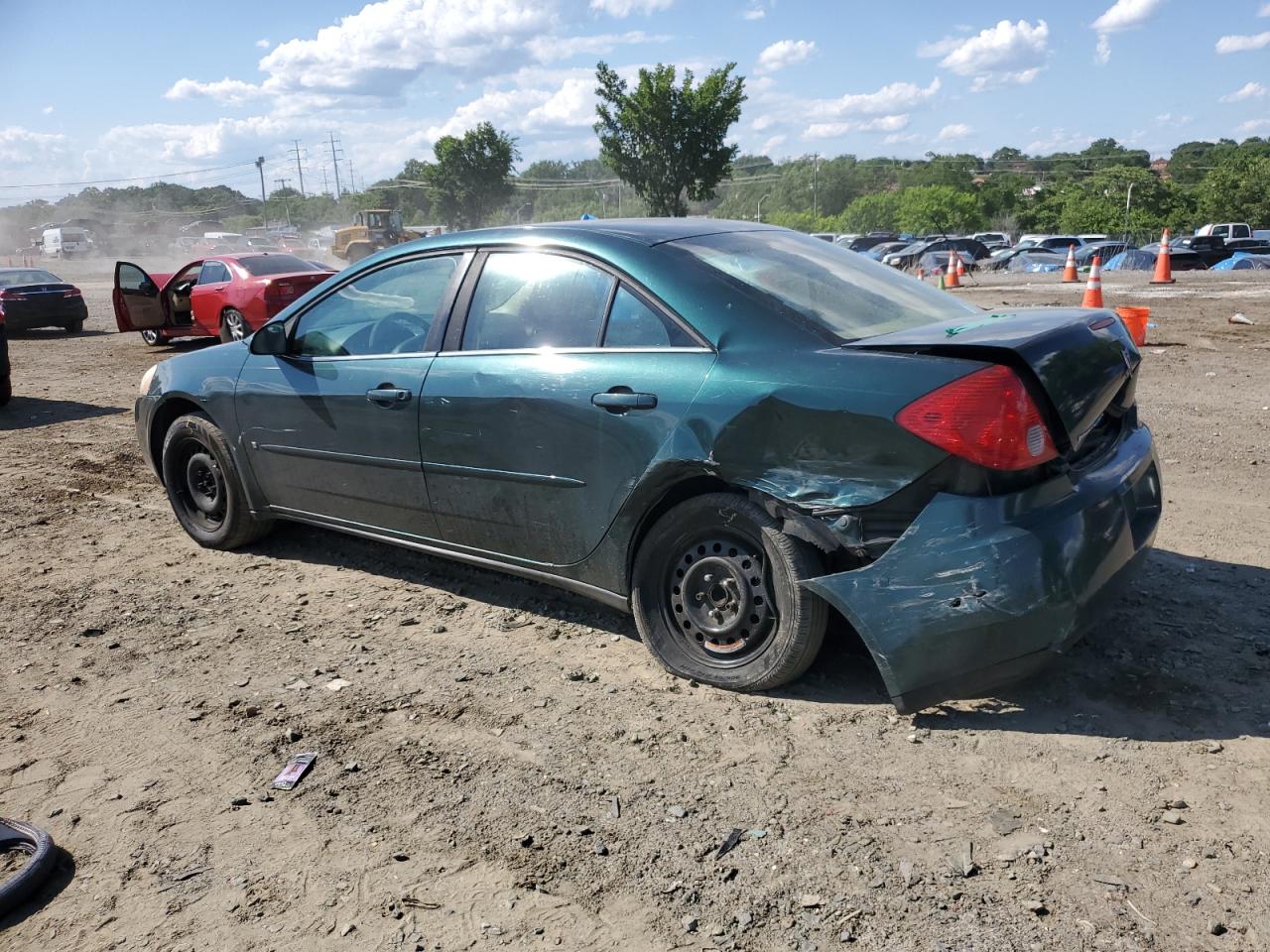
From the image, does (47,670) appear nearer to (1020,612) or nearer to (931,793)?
(931,793)

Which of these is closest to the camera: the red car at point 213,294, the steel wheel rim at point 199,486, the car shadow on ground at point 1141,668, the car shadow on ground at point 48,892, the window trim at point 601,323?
the car shadow on ground at point 48,892

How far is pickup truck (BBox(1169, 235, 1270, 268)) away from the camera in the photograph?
27.8 metres

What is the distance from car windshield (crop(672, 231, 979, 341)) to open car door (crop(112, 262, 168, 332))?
558 inches

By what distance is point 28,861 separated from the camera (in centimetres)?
262

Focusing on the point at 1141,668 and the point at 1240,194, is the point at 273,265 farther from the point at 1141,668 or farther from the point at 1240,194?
the point at 1240,194

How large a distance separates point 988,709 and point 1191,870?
85 cm

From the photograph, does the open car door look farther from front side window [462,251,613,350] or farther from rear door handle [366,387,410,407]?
front side window [462,251,613,350]

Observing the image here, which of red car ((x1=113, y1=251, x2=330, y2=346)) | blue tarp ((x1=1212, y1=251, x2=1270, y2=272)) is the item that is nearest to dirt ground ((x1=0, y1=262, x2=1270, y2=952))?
red car ((x1=113, y1=251, x2=330, y2=346))

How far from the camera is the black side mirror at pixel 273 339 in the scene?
4.59 meters

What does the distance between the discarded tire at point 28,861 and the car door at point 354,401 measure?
177 centimetres

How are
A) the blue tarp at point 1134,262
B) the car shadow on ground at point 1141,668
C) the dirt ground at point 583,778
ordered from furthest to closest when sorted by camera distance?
the blue tarp at point 1134,262, the car shadow on ground at point 1141,668, the dirt ground at point 583,778

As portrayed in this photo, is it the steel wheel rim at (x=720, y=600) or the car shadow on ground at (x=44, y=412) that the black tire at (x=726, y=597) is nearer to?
the steel wheel rim at (x=720, y=600)

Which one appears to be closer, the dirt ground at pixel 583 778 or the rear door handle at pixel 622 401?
the dirt ground at pixel 583 778

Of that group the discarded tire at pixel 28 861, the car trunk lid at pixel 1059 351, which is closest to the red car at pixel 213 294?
the discarded tire at pixel 28 861
